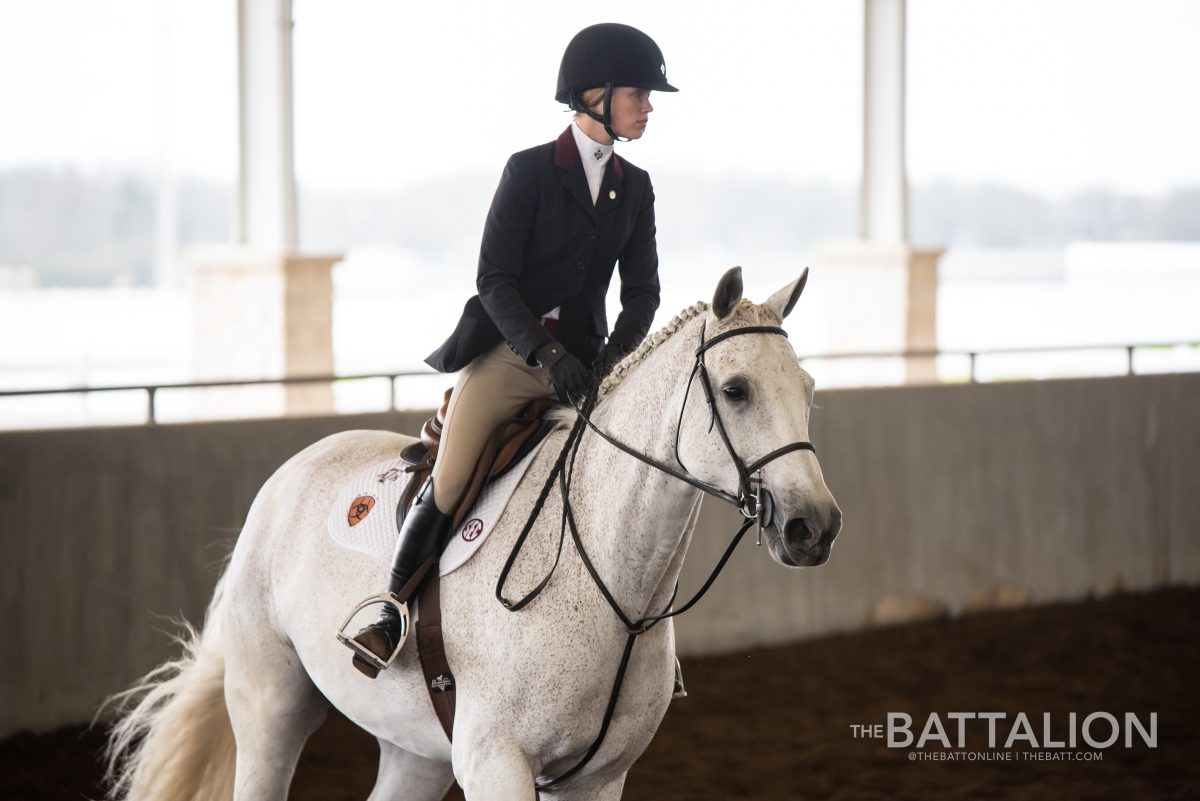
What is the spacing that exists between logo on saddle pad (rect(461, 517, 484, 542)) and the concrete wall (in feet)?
9.20

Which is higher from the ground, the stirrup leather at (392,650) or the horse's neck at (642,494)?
the horse's neck at (642,494)

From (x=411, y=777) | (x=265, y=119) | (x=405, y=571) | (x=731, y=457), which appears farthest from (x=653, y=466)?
(x=265, y=119)

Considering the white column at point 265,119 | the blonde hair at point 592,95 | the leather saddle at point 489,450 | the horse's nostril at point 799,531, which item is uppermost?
the white column at point 265,119

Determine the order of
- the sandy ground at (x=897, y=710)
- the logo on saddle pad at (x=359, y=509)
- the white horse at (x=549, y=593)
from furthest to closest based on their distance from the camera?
1. the sandy ground at (x=897, y=710)
2. the logo on saddle pad at (x=359, y=509)
3. the white horse at (x=549, y=593)

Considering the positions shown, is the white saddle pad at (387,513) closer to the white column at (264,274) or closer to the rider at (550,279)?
the rider at (550,279)

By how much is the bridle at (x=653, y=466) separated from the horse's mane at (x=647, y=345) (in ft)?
0.17

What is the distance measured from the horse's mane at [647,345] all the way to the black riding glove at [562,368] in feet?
0.18

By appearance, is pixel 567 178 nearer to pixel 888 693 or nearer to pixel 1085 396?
pixel 888 693

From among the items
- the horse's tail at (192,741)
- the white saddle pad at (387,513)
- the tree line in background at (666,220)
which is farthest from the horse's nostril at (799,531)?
the tree line in background at (666,220)

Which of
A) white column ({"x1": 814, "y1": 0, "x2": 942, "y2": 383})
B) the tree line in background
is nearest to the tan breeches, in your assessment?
white column ({"x1": 814, "y1": 0, "x2": 942, "y2": 383})

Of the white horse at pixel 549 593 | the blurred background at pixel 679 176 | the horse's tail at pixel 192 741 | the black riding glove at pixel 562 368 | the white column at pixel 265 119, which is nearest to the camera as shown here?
the white horse at pixel 549 593

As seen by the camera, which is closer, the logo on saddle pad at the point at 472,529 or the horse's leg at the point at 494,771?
the horse's leg at the point at 494,771

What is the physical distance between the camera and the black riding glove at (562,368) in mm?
2434

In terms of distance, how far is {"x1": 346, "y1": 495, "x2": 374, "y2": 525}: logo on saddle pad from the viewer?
9.32 feet
